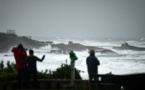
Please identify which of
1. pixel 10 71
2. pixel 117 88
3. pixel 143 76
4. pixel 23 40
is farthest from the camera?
pixel 23 40

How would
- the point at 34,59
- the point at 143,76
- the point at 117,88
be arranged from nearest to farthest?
the point at 143,76
the point at 117,88
the point at 34,59

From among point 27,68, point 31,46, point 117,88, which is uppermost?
point 31,46

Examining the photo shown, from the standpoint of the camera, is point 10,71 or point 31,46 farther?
point 31,46

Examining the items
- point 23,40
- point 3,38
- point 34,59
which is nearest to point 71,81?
point 34,59

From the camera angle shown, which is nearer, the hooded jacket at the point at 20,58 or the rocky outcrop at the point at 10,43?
the hooded jacket at the point at 20,58

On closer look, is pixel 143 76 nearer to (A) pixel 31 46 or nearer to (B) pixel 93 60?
(B) pixel 93 60

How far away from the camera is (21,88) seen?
10062mm

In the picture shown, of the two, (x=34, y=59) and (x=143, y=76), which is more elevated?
(x=34, y=59)

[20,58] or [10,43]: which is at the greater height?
[10,43]

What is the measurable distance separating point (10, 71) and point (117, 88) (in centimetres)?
470

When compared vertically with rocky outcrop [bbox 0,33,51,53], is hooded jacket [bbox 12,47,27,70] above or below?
below

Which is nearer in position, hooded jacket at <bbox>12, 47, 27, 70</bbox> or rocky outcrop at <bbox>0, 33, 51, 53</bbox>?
hooded jacket at <bbox>12, 47, 27, 70</bbox>

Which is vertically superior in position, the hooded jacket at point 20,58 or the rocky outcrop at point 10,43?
the rocky outcrop at point 10,43

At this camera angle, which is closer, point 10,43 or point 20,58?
point 20,58
